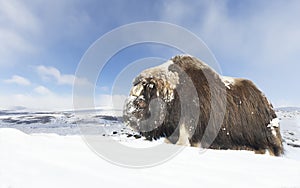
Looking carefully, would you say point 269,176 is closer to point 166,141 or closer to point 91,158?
point 91,158

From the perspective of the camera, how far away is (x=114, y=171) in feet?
5.98

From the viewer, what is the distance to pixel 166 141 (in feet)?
12.4

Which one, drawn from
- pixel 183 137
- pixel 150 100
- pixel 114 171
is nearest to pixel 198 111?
pixel 183 137

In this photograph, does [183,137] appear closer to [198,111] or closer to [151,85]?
[198,111]

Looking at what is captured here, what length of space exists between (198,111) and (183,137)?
57 centimetres

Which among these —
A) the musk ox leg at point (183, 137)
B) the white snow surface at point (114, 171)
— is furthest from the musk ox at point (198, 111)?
the white snow surface at point (114, 171)

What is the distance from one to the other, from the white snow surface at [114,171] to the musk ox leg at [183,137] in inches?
45.7

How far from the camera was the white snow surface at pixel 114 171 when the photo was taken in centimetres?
159

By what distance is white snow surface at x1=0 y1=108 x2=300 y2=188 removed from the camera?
159cm

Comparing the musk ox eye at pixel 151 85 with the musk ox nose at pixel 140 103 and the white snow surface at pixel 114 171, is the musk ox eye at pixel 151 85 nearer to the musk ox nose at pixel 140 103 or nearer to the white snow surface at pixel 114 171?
the musk ox nose at pixel 140 103

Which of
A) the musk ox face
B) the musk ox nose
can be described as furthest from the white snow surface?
the musk ox nose

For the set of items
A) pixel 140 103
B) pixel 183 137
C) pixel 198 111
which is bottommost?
pixel 183 137

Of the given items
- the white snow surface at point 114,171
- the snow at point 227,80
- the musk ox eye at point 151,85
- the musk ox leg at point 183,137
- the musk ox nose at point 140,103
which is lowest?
the white snow surface at point 114,171

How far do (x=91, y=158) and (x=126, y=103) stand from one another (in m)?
2.07
